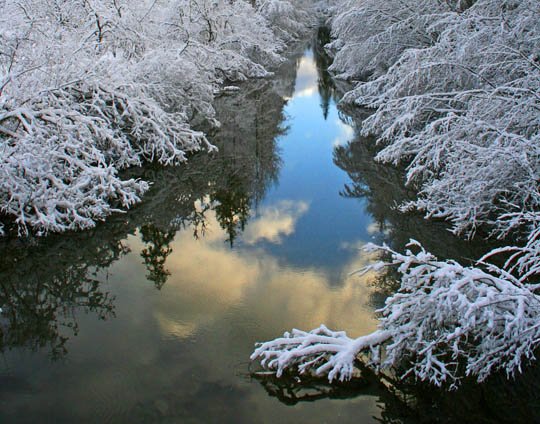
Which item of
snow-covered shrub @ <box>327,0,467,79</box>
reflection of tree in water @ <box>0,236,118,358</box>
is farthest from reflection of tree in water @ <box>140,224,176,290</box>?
snow-covered shrub @ <box>327,0,467,79</box>

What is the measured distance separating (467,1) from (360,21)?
397 centimetres

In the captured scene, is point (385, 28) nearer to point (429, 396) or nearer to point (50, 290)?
point (50, 290)

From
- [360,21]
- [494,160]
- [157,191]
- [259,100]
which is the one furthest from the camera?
[259,100]

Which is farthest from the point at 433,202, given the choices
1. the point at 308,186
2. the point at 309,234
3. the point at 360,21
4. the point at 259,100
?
the point at 259,100

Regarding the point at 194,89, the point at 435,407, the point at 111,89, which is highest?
the point at 194,89

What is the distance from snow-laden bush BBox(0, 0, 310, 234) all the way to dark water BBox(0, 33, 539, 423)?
56 centimetres

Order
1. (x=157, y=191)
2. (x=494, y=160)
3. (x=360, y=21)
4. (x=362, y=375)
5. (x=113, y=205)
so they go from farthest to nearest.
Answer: (x=360, y=21), (x=157, y=191), (x=113, y=205), (x=494, y=160), (x=362, y=375)

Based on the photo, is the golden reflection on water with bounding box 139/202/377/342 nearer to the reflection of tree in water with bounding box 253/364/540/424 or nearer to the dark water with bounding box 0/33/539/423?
the dark water with bounding box 0/33/539/423

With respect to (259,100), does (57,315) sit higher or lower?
lower

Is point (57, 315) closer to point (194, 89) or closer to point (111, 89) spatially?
point (111, 89)

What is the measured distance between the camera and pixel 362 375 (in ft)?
17.8

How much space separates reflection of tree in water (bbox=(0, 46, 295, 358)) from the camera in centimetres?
695

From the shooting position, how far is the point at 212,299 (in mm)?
7184

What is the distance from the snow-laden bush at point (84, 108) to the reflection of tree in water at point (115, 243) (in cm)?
38
